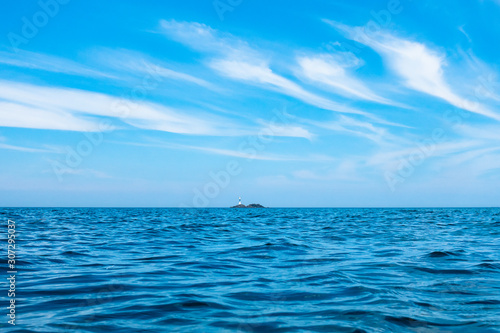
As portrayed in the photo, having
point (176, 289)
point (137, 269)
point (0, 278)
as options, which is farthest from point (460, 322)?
point (0, 278)

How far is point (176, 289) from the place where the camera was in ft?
30.2

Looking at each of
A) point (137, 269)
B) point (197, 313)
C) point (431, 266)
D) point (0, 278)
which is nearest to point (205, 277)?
point (137, 269)

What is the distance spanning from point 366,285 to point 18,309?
7.49 metres

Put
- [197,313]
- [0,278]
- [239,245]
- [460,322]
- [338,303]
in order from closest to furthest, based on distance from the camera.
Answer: [460,322] < [197,313] < [338,303] < [0,278] < [239,245]

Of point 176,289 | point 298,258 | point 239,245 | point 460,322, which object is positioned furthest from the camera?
point 239,245

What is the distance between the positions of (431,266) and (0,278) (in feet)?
40.5

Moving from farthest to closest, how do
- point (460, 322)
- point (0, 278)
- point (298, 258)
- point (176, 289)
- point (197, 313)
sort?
point (298, 258) < point (0, 278) < point (176, 289) < point (197, 313) < point (460, 322)

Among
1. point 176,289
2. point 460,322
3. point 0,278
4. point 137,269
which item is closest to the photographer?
point 460,322

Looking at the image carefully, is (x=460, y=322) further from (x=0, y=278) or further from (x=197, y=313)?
(x=0, y=278)

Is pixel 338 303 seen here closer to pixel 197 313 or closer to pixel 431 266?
pixel 197 313

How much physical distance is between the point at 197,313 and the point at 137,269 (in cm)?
519

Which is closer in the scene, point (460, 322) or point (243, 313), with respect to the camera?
point (460, 322)

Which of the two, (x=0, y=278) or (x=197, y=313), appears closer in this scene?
(x=197, y=313)

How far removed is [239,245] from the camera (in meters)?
18.5
